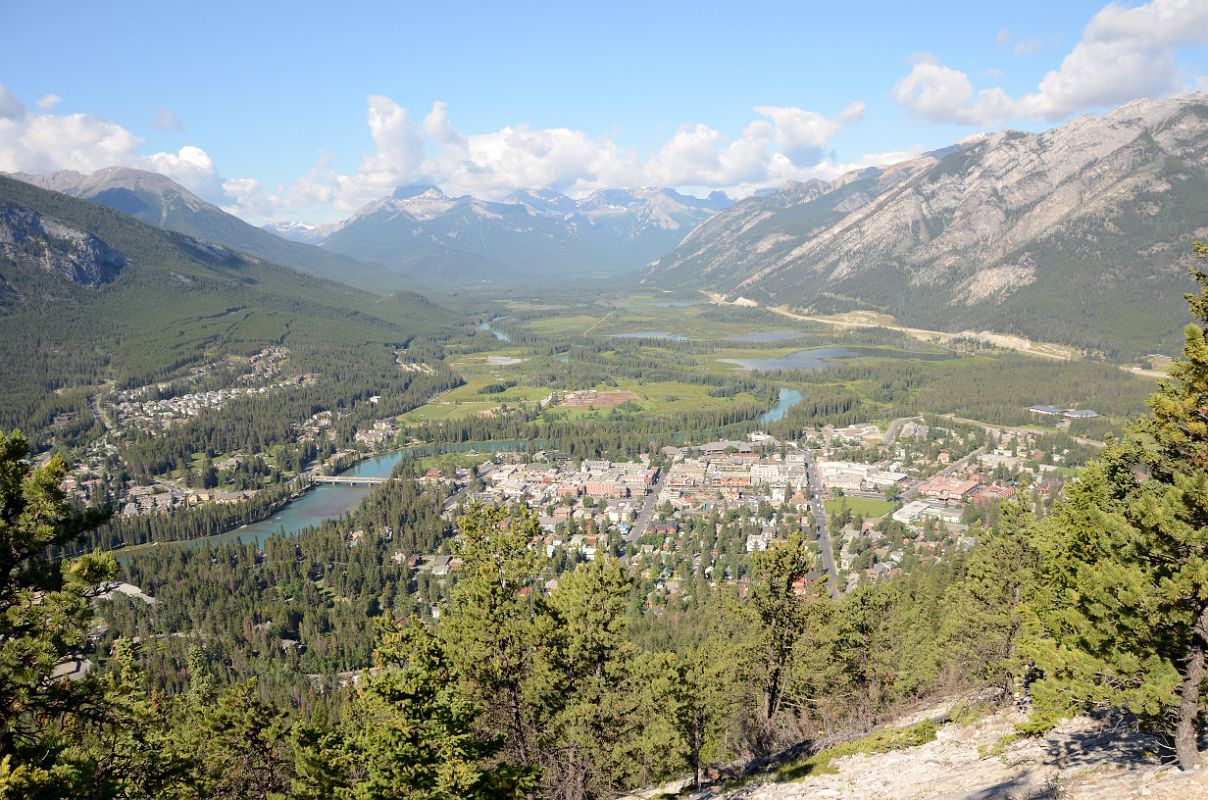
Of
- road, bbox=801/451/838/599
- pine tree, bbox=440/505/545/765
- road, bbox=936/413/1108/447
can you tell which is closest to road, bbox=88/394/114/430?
road, bbox=801/451/838/599

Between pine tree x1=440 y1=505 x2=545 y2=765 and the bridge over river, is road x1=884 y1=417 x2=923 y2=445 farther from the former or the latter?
pine tree x1=440 y1=505 x2=545 y2=765

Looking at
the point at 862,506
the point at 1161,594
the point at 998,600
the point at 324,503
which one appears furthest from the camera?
the point at 324,503

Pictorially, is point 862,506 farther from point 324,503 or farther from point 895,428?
point 324,503

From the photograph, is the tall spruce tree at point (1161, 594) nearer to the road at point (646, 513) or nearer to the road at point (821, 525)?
the road at point (821, 525)

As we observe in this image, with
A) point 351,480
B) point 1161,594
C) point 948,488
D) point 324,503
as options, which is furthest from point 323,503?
point 1161,594

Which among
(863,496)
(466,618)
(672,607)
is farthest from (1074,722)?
(863,496)

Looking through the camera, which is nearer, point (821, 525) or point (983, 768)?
point (983, 768)
